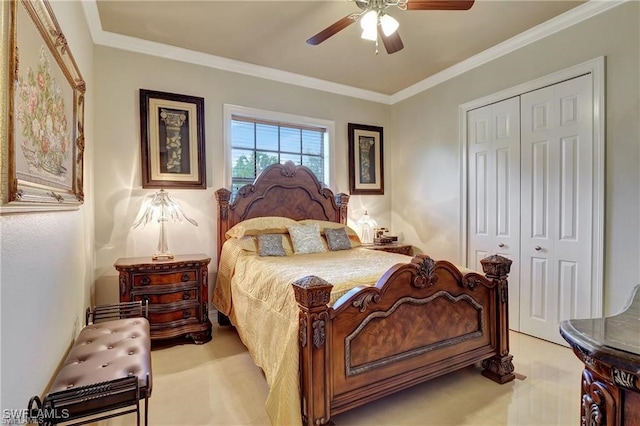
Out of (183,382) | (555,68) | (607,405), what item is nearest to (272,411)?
(183,382)

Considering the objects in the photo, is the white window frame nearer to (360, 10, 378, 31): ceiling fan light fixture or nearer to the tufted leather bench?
(360, 10, 378, 31): ceiling fan light fixture

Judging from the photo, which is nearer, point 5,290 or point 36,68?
point 5,290

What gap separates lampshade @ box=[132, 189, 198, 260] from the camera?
3.14m

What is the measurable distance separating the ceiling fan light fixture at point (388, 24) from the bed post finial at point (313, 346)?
183cm

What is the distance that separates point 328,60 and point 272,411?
3.47 meters

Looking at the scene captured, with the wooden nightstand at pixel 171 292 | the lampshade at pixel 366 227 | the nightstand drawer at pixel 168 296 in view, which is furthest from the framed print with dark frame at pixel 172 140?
the lampshade at pixel 366 227

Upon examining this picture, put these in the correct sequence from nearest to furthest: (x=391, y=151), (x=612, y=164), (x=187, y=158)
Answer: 1. (x=612, y=164)
2. (x=187, y=158)
3. (x=391, y=151)

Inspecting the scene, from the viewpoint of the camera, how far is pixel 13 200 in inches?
40.5

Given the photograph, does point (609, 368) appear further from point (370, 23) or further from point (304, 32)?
point (304, 32)

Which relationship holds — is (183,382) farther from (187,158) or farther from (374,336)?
(187,158)

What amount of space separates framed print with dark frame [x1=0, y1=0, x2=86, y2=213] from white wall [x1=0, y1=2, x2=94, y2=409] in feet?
0.33

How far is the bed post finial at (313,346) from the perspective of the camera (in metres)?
1.68

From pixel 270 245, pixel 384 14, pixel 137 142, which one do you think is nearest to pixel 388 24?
pixel 384 14

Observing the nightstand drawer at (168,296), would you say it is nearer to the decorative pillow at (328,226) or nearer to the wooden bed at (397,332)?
the decorative pillow at (328,226)
